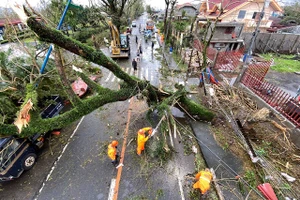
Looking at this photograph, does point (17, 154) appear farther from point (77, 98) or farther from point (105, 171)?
point (105, 171)

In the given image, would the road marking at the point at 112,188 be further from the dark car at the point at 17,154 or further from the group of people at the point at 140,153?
the dark car at the point at 17,154

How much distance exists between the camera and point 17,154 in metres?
4.46

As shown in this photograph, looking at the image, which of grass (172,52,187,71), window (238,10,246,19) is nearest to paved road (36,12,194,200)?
grass (172,52,187,71)

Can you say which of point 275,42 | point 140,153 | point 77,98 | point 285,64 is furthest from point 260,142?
point 275,42

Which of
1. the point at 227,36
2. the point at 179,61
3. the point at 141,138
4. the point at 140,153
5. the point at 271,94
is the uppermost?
the point at 227,36

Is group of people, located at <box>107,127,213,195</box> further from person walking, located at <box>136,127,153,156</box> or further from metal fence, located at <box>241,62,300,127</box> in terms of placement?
metal fence, located at <box>241,62,300,127</box>

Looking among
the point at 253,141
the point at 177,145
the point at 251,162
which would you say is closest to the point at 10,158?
the point at 177,145

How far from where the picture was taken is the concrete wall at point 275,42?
17469 millimetres

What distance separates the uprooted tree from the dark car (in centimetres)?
45

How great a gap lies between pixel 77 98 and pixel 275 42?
2372cm

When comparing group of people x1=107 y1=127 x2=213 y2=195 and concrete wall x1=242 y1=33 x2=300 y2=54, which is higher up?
concrete wall x1=242 y1=33 x2=300 y2=54

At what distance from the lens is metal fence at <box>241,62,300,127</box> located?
5738mm

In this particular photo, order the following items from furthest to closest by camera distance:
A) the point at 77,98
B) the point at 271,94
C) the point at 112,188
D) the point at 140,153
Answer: the point at 271,94 < the point at 140,153 < the point at 77,98 < the point at 112,188

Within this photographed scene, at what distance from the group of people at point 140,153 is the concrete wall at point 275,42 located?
800 inches
